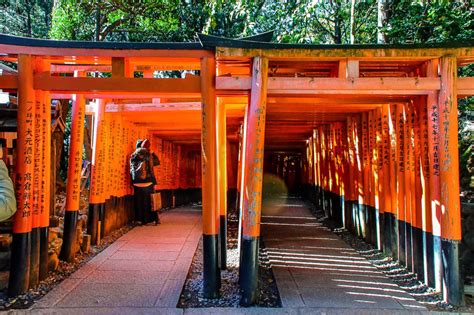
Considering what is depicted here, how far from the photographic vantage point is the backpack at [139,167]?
9.94 m

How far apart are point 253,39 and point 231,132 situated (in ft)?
25.7

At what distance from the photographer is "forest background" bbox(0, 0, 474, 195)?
994cm

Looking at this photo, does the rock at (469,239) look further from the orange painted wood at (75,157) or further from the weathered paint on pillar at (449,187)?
the orange painted wood at (75,157)

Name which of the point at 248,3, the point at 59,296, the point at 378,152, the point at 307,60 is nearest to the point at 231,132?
the point at 248,3

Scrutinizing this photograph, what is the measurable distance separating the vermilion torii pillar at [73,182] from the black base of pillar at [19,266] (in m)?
1.49

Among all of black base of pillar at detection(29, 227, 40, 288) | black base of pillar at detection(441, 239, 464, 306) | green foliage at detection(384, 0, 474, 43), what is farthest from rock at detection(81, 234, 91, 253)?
green foliage at detection(384, 0, 474, 43)

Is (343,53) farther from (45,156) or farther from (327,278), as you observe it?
(45,156)

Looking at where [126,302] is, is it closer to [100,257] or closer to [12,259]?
[12,259]

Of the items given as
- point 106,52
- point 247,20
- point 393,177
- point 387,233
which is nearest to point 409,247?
point 387,233

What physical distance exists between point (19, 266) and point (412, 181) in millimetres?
5357

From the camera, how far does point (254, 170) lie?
5.01m

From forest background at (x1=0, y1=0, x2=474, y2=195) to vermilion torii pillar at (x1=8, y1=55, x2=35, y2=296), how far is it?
6.79 meters

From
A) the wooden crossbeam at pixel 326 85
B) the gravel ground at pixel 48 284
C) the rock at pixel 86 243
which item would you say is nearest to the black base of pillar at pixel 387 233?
the wooden crossbeam at pixel 326 85

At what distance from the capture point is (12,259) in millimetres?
5051
